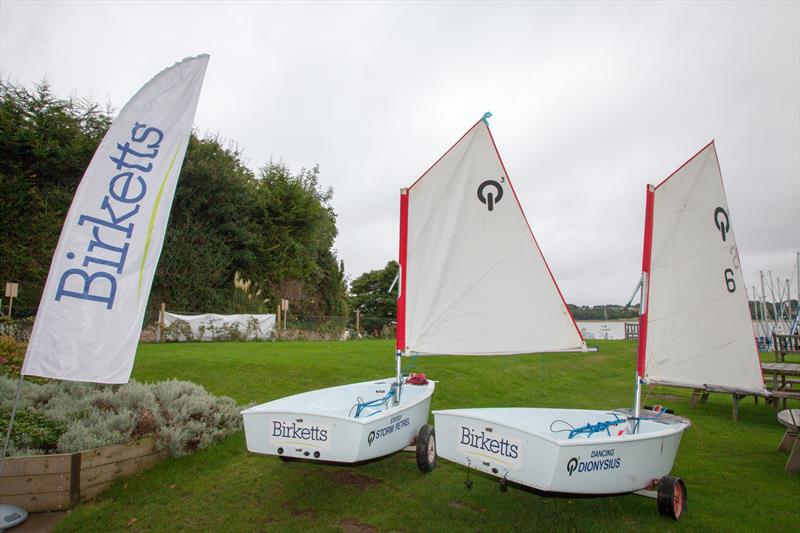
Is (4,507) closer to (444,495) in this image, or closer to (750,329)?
(444,495)

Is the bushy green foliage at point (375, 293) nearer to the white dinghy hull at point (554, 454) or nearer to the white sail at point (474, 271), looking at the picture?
the white sail at point (474, 271)

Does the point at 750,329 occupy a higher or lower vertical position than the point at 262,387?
higher

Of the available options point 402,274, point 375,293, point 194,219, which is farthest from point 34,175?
point 375,293

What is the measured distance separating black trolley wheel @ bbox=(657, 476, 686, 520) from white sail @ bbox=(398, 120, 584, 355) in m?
1.87

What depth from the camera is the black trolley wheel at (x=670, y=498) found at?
14.7 feet

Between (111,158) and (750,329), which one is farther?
(750,329)

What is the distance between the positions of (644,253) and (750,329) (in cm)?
206

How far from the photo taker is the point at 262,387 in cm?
884

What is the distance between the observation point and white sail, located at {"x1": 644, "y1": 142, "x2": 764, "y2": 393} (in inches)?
226

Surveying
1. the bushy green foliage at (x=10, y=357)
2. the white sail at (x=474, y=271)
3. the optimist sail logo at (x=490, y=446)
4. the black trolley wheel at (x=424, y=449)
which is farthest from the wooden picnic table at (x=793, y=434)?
the bushy green foliage at (x=10, y=357)

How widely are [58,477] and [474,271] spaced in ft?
16.3

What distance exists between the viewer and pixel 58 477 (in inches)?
183

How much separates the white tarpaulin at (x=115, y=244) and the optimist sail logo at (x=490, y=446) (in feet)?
10.8

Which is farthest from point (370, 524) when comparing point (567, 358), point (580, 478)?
point (567, 358)
